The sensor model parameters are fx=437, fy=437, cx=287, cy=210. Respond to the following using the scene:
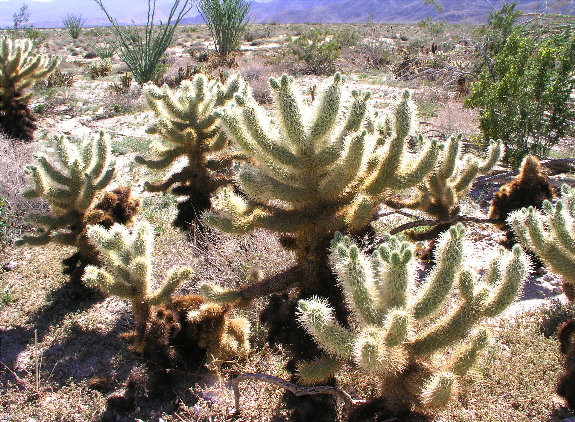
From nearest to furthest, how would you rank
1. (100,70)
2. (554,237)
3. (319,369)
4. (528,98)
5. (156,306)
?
(319,369), (554,237), (156,306), (528,98), (100,70)

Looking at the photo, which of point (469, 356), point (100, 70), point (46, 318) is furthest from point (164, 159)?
point (100, 70)

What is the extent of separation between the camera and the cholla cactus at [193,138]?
4.80 metres

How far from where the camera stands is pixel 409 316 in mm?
2295

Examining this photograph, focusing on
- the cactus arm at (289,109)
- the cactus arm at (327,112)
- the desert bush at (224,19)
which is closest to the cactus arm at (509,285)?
the cactus arm at (327,112)

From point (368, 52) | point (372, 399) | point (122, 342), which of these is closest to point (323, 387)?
point (372, 399)

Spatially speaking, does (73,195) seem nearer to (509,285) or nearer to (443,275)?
(443,275)

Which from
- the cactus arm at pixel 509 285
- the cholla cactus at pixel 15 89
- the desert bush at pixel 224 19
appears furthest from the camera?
the desert bush at pixel 224 19

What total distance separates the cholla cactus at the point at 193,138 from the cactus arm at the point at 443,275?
2975mm

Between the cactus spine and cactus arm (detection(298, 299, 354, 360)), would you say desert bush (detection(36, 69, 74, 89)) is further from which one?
cactus arm (detection(298, 299, 354, 360))

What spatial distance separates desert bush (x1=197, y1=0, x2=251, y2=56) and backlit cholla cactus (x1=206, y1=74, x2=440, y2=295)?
59.7ft

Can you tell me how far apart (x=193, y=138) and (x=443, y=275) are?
320 centimetres

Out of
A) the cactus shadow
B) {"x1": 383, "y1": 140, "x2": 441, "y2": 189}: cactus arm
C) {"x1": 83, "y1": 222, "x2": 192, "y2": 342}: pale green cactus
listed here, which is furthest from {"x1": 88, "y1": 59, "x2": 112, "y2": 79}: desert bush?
{"x1": 383, "y1": 140, "x2": 441, "y2": 189}: cactus arm

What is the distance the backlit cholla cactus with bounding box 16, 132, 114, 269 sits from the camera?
4.30 metres

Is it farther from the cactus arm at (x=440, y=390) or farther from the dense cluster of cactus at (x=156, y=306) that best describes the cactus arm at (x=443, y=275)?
the dense cluster of cactus at (x=156, y=306)
